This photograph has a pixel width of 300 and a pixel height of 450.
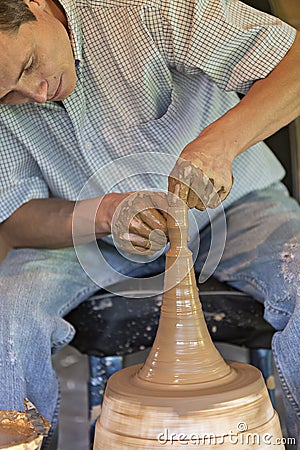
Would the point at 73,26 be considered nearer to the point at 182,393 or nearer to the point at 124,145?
the point at 124,145

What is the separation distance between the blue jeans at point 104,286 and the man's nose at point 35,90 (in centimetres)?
38

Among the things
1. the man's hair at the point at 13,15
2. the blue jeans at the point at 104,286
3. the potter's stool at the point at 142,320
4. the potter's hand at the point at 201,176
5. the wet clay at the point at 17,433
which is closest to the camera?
the wet clay at the point at 17,433

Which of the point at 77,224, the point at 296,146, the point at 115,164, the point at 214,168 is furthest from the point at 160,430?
the point at 296,146

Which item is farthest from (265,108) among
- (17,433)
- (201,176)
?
(17,433)

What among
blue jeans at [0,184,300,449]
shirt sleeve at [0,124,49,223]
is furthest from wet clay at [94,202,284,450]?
shirt sleeve at [0,124,49,223]

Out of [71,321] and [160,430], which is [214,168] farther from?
[71,321]

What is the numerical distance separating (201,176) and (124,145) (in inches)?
18.2

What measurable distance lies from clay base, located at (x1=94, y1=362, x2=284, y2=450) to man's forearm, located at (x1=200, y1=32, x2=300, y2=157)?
421 millimetres

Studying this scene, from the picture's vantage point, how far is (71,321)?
58.4 inches

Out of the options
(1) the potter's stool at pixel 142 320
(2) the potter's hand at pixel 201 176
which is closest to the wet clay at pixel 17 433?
(2) the potter's hand at pixel 201 176

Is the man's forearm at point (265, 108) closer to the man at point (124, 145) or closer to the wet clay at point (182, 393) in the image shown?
the man at point (124, 145)

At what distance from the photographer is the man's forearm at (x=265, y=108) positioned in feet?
3.84

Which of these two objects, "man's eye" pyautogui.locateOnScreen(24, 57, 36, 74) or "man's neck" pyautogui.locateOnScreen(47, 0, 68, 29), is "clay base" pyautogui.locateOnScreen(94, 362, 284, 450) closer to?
"man's eye" pyautogui.locateOnScreen(24, 57, 36, 74)

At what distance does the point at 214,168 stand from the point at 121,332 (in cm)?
55
